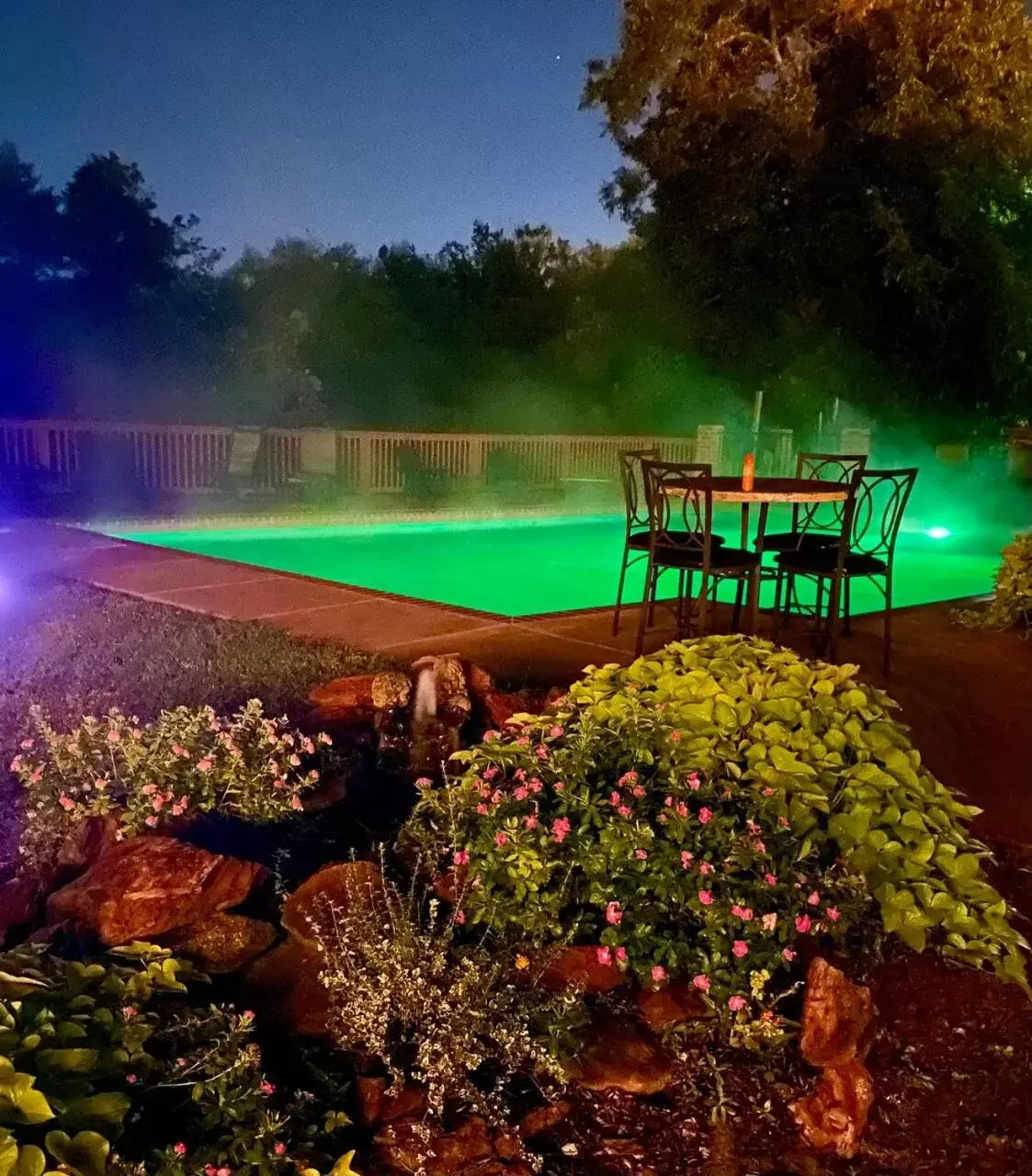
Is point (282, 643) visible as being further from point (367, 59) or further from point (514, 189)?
point (514, 189)

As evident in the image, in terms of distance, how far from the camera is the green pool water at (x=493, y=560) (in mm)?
9133

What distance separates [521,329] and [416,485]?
9.52m

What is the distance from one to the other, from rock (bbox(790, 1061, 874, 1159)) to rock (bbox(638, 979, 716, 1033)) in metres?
0.26

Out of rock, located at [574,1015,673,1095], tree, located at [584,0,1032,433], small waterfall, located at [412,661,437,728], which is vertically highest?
tree, located at [584,0,1032,433]

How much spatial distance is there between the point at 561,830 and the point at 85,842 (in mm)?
1398

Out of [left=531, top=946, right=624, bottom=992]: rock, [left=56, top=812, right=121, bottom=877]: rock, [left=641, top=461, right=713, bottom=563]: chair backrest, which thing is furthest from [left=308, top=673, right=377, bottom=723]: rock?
[left=531, top=946, right=624, bottom=992]: rock

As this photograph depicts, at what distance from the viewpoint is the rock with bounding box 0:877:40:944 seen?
263 centimetres

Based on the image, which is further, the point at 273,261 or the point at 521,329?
the point at 273,261

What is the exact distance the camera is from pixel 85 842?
2.80 metres

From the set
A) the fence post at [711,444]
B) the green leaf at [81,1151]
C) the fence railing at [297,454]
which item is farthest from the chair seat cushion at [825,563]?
the fence post at [711,444]

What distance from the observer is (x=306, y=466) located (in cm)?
1466

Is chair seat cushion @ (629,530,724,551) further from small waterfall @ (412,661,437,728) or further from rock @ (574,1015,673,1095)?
rock @ (574,1015,673,1095)

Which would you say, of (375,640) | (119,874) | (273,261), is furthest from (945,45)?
(273,261)

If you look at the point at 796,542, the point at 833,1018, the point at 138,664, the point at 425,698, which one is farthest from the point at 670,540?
the point at 833,1018
